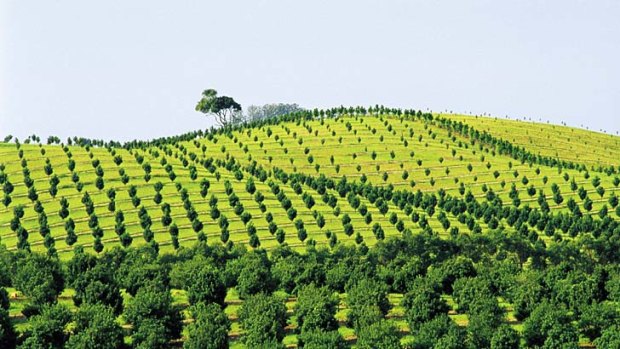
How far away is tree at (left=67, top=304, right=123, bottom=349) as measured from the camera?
59.6 metres

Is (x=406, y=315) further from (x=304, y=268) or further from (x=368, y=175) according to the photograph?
(x=368, y=175)

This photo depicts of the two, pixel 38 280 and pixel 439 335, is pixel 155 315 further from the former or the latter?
pixel 439 335

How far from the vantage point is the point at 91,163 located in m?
154

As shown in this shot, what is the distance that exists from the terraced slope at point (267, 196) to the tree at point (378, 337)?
56882 millimetres

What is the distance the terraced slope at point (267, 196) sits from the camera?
124 m

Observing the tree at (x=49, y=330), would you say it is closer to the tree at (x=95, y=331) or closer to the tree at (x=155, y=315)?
the tree at (x=95, y=331)

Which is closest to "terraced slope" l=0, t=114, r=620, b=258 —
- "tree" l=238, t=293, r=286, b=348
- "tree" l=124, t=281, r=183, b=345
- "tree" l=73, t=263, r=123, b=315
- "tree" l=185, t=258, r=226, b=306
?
"tree" l=73, t=263, r=123, b=315

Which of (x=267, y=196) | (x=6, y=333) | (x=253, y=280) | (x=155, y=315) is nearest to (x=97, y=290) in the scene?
(x=155, y=315)

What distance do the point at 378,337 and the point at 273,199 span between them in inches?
3298

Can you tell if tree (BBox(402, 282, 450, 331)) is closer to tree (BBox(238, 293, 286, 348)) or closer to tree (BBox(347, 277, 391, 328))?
tree (BBox(347, 277, 391, 328))

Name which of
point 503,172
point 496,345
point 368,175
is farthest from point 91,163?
point 496,345

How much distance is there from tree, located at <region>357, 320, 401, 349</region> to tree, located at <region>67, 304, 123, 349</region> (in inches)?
749

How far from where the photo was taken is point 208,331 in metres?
61.3

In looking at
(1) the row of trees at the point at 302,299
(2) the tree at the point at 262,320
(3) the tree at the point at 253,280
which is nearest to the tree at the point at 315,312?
(1) the row of trees at the point at 302,299
